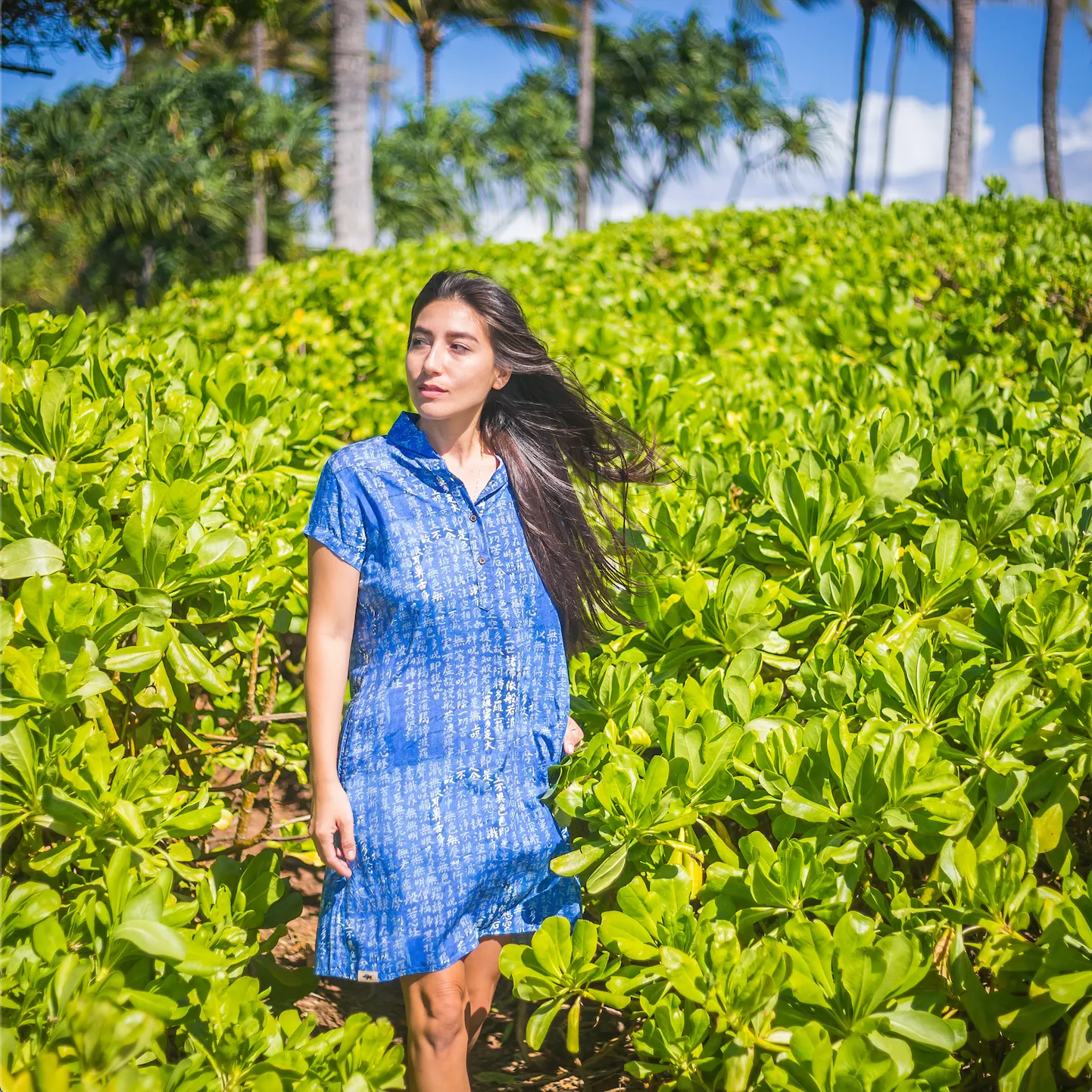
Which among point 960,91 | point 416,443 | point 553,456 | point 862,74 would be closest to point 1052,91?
point 960,91

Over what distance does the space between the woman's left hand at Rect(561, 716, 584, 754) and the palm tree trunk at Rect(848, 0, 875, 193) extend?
28160mm

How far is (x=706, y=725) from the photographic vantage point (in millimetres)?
1788

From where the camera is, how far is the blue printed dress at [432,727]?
1.78 metres

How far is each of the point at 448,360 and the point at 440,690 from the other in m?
0.67

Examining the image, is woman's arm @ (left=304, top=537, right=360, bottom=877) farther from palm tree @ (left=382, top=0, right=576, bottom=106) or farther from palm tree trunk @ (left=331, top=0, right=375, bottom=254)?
palm tree @ (left=382, top=0, right=576, bottom=106)

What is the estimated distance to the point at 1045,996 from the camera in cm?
155

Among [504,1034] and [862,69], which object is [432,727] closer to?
[504,1034]

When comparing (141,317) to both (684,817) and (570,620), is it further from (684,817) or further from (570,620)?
A: (684,817)

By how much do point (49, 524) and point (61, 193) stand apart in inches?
700

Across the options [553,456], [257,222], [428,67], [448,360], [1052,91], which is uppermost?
[428,67]

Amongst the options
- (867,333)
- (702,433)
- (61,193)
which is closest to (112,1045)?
(702,433)

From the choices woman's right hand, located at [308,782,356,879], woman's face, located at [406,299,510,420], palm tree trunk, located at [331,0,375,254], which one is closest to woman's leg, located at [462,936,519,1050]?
woman's right hand, located at [308,782,356,879]

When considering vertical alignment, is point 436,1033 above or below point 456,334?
below

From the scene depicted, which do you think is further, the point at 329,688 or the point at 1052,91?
the point at 1052,91
